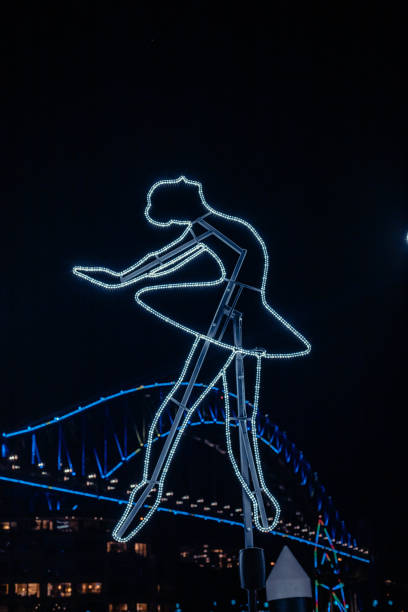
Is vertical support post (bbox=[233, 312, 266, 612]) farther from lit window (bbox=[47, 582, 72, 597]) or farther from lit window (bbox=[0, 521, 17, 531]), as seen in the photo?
lit window (bbox=[0, 521, 17, 531])

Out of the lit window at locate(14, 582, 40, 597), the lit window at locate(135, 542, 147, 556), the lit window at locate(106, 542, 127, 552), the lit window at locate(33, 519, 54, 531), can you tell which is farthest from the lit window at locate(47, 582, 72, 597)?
the lit window at locate(135, 542, 147, 556)

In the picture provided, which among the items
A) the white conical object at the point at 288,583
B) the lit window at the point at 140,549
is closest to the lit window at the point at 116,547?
the lit window at the point at 140,549

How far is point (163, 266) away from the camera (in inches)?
392

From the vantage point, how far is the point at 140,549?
110188 millimetres

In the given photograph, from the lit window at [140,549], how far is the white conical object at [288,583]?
107559mm

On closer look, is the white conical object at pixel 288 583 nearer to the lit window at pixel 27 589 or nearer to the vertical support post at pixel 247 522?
the vertical support post at pixel 247 522

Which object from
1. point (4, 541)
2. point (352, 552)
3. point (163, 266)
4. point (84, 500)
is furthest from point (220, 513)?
point (163, 266)

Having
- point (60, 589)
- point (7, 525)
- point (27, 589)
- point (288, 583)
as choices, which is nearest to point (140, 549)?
point (60, 589)

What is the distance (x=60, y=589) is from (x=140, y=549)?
45.0ft

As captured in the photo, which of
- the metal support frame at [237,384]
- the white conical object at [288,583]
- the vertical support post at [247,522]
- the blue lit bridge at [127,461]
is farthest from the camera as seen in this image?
the blue lit bridge at [127,461]

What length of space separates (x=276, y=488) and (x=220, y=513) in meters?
35.7

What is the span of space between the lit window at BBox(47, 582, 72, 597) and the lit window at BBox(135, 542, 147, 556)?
11567mm

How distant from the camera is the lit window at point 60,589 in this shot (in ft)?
324

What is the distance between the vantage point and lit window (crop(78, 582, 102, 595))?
3949 inches
